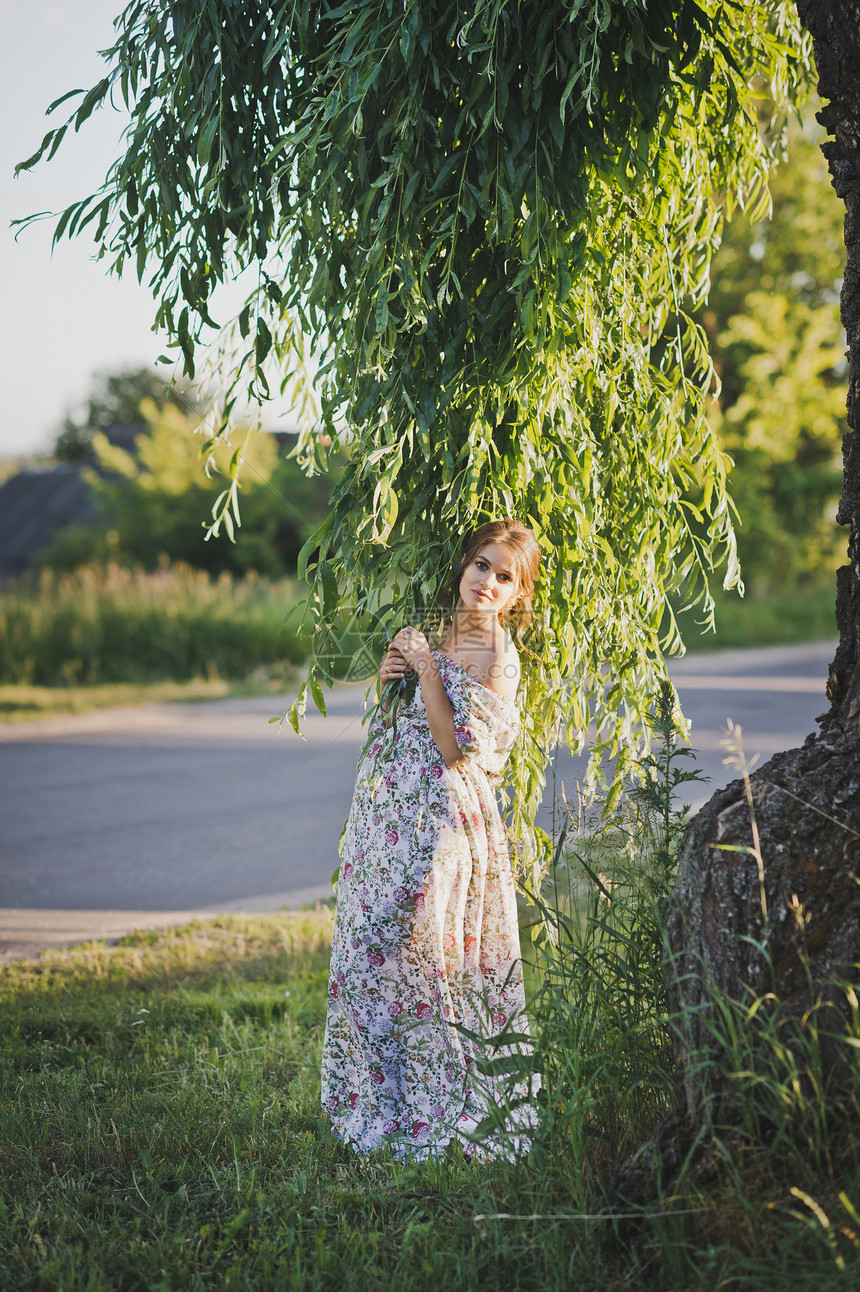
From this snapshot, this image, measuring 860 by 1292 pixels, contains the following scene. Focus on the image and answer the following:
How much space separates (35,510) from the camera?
29.3 m

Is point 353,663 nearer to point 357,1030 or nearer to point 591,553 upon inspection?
point 591,553

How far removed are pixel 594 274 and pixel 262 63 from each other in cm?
111

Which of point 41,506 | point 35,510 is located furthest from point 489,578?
point 35,510

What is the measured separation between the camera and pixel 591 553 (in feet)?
10.2

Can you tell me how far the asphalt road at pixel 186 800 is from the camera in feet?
18.5

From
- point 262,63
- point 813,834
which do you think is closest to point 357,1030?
point 813,834

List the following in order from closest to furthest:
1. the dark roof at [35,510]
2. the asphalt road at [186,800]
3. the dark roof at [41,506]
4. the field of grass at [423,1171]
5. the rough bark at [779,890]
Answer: the field of grass at [423,1171] < the rough bark at [779,890] < the asphalt road at [186,800] < the dark roof at [41,506] < the dark roof at [35,510]

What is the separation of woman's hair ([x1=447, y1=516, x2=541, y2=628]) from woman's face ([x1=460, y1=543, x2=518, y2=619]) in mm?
13

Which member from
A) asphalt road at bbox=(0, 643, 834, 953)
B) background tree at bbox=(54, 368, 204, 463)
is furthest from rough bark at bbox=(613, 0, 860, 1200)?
background tree at bbox=(54, 368, 204, 463)

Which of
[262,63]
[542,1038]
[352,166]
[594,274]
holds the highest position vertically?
[262,63]

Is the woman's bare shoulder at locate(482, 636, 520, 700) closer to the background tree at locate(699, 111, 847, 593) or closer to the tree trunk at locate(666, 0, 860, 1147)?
the tree trunk at locate(666, 0, 860, 1147)

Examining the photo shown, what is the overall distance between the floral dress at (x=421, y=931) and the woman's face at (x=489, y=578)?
0.21 m

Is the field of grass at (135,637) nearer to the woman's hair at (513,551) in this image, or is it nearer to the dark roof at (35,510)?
the dark roof at (35,510)

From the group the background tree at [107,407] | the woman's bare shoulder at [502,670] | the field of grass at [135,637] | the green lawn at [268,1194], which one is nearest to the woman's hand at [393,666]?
the woman's bare shoulder at [502,670]
